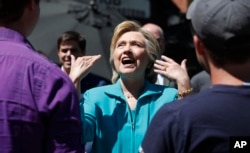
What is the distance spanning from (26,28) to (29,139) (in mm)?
415

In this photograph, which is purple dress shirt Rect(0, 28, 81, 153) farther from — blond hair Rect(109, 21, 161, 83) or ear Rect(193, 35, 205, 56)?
blond hair Rect(109, 21, 161, 83)

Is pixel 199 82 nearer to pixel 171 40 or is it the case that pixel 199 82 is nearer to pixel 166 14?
pixel 171 40

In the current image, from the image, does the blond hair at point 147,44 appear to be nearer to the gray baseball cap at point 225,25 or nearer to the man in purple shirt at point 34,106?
the man in purple shirt at point 34,106

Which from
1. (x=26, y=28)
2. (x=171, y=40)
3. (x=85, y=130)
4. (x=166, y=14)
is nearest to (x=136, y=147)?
(x=85, y=130)

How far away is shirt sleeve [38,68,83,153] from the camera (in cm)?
223

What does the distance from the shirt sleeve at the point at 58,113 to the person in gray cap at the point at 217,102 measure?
0.26 metres

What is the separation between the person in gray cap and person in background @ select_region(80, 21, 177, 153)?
5.70ft

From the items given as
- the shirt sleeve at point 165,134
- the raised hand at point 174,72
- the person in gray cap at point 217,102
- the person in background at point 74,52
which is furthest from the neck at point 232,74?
the person in background at point 74,52

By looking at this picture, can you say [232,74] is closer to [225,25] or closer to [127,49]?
[225,25]

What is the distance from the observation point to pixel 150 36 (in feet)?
14.9

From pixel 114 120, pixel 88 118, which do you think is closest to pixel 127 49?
pixel 114 120

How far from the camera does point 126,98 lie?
13.7 ft

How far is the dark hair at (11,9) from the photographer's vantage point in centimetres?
232

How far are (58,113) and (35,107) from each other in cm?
8
